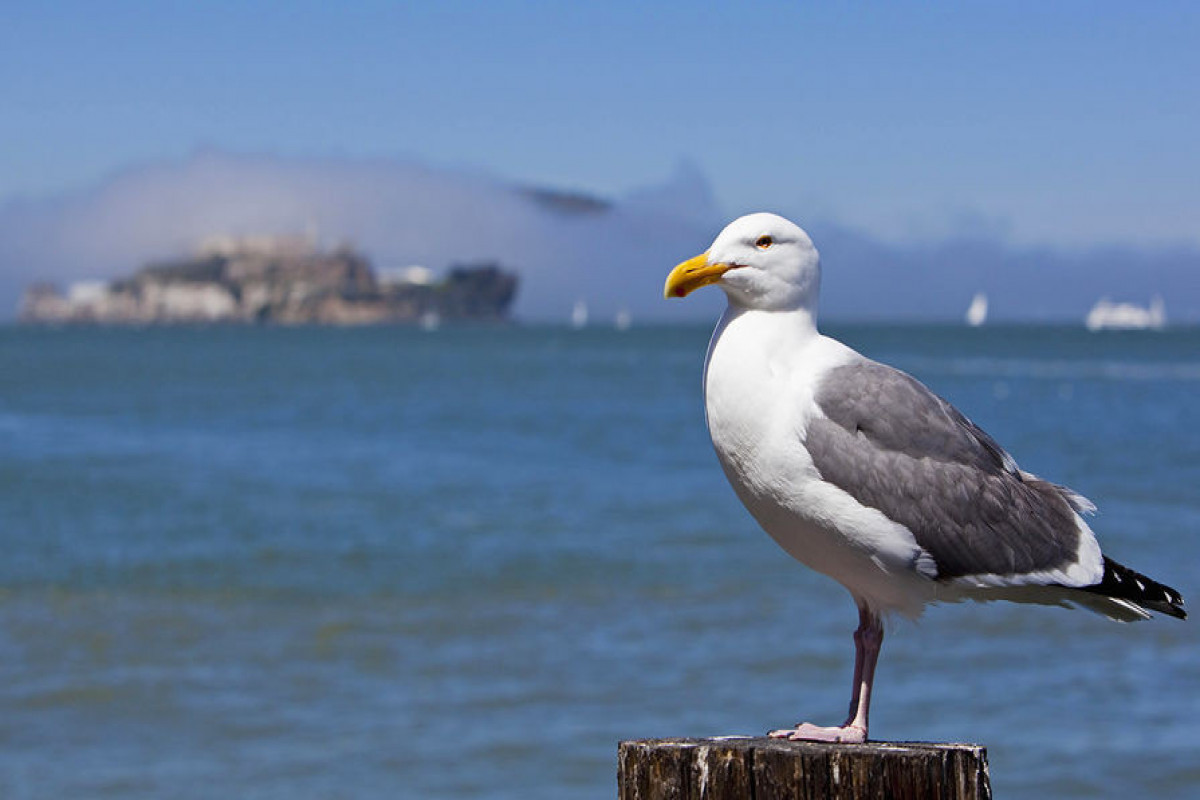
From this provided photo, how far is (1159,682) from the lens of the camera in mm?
9492

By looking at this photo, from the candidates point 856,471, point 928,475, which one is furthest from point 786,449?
point 928,475

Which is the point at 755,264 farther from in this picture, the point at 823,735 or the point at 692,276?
the point at 823,735

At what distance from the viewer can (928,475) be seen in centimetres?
378

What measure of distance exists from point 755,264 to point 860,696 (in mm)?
1186

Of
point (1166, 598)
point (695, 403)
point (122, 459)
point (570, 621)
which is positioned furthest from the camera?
point (695, 403)

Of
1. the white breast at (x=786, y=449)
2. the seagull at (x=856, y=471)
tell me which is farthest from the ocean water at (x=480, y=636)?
the white breast at (x=786, y=449)

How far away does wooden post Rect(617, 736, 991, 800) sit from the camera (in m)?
3.13

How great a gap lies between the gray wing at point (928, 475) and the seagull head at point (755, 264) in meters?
0.26

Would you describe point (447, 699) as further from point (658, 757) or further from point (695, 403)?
point (695, 403)

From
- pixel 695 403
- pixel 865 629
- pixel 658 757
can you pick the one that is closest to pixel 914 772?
pixel 658 757

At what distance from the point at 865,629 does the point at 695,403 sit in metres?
43.0

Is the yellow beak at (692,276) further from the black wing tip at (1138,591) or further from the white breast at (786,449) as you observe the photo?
the black wing tip at (1138,591)

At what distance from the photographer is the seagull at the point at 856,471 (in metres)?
3.62

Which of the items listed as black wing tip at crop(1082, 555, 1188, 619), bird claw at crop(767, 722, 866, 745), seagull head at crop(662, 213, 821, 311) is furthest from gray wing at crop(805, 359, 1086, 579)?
bird claw at crop(767, 722, 866, 745)
